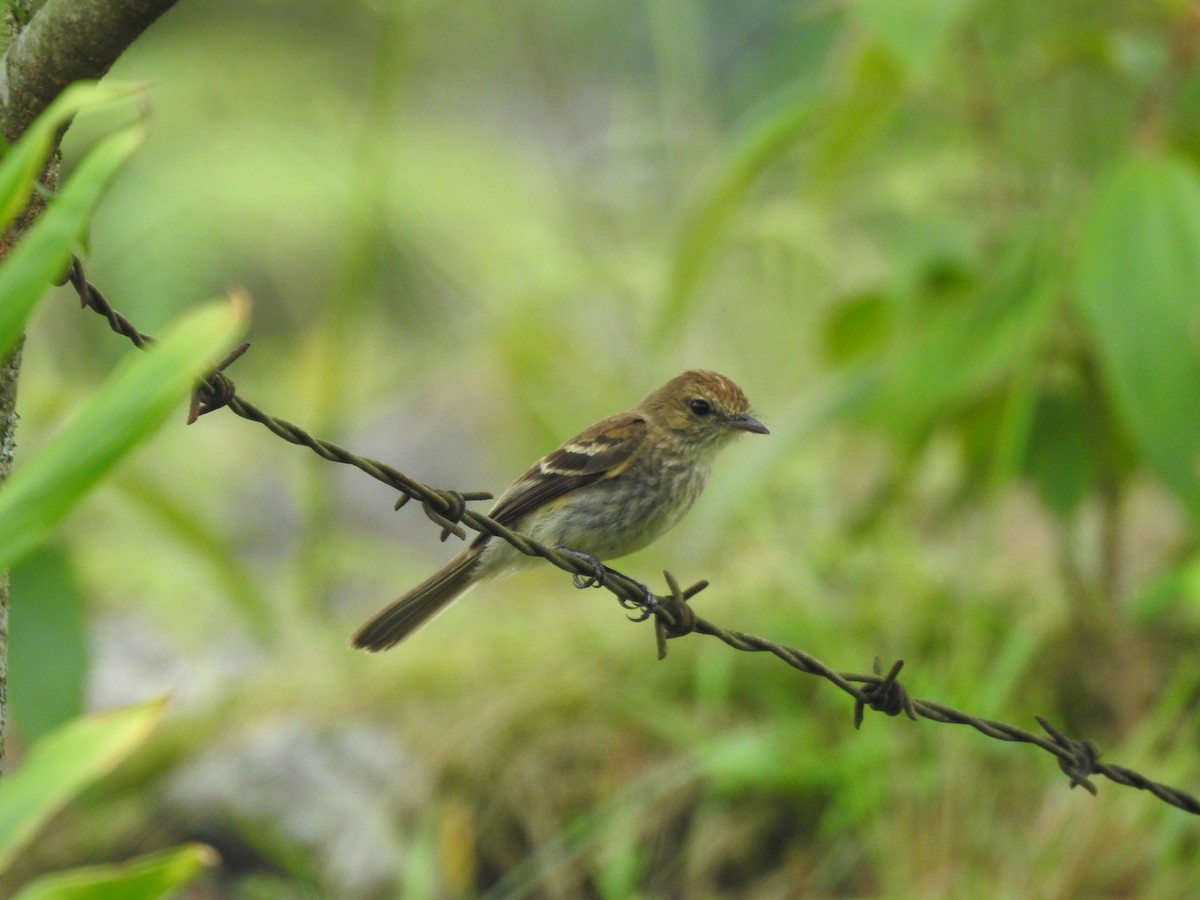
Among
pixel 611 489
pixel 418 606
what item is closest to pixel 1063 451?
pixel 611 489

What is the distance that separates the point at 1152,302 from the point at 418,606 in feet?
7.58

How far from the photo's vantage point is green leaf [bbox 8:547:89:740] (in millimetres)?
3236

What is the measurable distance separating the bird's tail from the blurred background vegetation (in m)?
0.68

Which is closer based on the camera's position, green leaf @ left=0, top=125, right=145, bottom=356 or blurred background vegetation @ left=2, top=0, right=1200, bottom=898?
green leaf @ left=0, top=125, right=145, bottom=356

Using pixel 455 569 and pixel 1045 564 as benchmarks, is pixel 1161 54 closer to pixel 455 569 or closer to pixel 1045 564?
pixel 1045 564

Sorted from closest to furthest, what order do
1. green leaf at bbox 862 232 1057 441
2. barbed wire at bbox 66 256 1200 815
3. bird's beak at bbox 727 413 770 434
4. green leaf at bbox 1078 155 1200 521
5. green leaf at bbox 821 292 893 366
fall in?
1. barbed wire at bbox 66 256 1200 815
2. bird's beak at bbox 727 413 770 434
3. green leaf at bbox 1078 155 1200 521
4. green leaf at bbox 862 232 1057 441
5. green leaf at bbox 821 292 893 366

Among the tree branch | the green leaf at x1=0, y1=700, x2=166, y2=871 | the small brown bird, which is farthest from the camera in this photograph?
the small brown bird

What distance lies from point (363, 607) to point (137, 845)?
7.37 ft

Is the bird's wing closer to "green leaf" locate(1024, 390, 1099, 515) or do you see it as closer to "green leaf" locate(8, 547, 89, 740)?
"green leaf" locate(8, 547, 89, 740)

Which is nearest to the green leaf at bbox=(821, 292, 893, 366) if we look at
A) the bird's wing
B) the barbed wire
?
the bird's wing

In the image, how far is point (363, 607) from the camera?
7.21 metres

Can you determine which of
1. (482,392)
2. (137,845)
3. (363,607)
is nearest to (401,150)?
(482,392)

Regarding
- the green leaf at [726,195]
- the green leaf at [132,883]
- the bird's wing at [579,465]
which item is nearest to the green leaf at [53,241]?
the green leaf at [132,883]

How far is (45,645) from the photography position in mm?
3324
